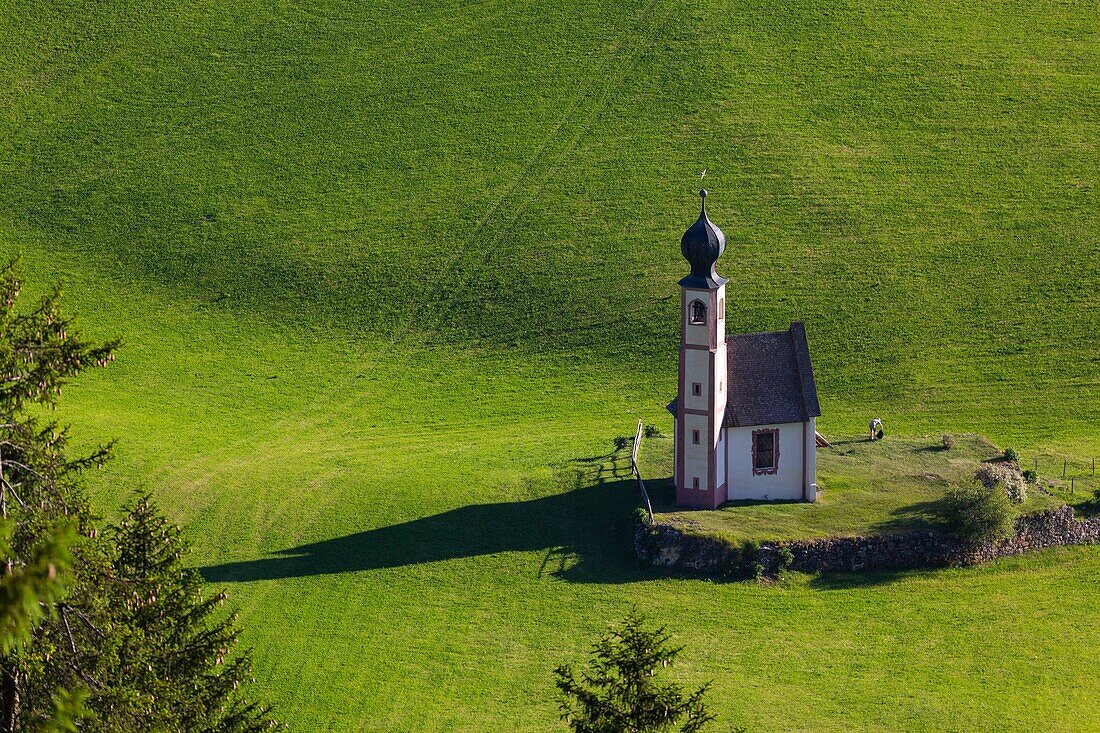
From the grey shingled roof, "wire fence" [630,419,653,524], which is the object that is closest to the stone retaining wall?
"wire fence" [630,419,653,524]

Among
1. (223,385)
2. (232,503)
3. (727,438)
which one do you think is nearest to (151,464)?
(232,503)

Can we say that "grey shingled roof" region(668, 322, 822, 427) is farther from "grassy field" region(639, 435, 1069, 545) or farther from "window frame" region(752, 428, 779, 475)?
"grassy field" region(639, 435, 1069, 545)

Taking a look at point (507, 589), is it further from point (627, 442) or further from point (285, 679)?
point (627, 442)

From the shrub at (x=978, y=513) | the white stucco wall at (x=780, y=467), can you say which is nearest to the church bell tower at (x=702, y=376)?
the white stucco wall at (x=780, y=467)

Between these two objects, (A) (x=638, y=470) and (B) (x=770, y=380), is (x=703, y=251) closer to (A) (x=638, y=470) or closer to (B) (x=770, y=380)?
(B) (x=770, y=380)

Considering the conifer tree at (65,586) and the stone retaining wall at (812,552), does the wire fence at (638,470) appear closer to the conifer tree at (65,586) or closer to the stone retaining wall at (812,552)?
the stone retaining wall at (812,552)
